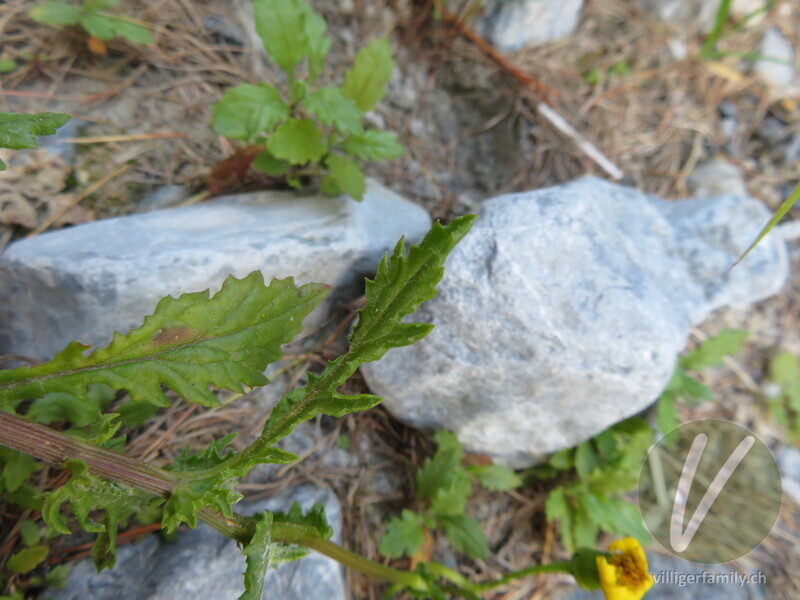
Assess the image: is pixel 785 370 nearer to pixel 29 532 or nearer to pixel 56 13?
pixel 29 532

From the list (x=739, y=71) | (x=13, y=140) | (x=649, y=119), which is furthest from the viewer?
(x=739, y=71)

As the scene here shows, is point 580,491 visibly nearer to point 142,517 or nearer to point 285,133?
point 142,517

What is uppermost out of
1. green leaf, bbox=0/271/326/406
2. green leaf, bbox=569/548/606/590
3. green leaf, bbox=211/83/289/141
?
green leaf, bbox=211/83/289/141

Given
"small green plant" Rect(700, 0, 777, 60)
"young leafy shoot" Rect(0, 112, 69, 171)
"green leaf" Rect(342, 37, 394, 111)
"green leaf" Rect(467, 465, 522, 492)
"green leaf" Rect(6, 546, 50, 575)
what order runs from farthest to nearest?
"small green plant" Rect(700, 0, 777, 60) → "green leaf" Rect(467, 465, 522, 492) → "green leaf" Rect(342, 37, 394, 111) → "green leaf" Rect(6, 546, 50, 575) → "young leafy shoot" Rect(0, 112, 69, 171)

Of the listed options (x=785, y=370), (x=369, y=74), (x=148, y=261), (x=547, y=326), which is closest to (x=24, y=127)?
(x=148, y=261)

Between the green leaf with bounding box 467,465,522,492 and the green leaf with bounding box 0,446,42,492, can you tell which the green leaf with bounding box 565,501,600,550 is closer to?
the green leaf with bounding box 467,465,522,492

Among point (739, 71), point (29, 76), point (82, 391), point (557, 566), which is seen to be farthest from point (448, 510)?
point (739, 71)

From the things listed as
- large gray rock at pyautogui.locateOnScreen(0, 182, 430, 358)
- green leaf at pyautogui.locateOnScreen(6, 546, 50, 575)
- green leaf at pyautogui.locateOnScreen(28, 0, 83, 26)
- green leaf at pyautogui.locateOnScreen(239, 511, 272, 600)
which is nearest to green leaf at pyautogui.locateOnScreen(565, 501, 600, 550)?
large gray rock at pyautogui.locateOnScreen(0, 182, 430, 358)
